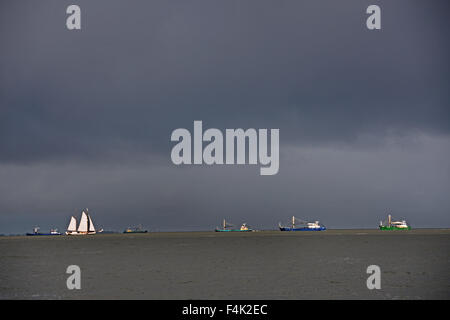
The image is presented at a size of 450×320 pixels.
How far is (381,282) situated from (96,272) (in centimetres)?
3291

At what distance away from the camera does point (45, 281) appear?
42.2m

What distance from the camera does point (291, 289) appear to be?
36281 mm
